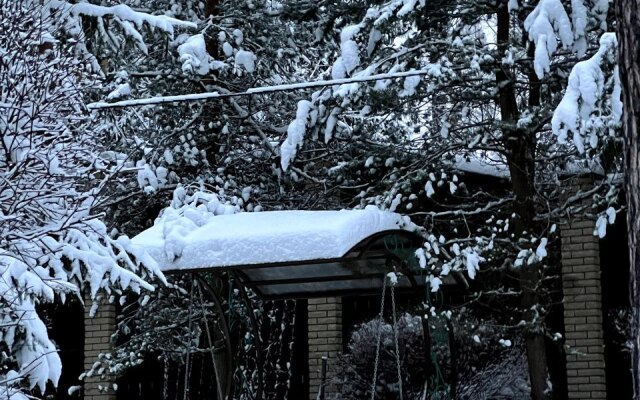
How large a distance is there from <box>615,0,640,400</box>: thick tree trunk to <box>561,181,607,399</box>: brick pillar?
310 inches

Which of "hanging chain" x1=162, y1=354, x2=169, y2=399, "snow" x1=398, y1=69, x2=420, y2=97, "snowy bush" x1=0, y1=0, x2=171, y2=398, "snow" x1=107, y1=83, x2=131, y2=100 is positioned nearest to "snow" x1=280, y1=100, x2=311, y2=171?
"snow" x1=398, y1=69, x2=420, y2=97

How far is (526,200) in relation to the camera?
1048 cm

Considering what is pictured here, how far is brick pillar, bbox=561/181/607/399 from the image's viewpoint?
40.8 ft

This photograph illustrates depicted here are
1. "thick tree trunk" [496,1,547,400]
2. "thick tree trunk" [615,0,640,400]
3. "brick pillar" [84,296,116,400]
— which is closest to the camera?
"thick tree trunk" [615,0,640,400]

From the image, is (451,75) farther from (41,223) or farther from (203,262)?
(41,223)

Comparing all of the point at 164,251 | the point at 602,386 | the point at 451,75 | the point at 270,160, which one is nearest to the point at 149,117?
the point at 270,160

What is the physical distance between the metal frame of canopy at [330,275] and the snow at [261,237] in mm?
76

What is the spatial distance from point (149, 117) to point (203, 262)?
4.97 m

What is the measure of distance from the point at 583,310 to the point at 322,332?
11.6ft

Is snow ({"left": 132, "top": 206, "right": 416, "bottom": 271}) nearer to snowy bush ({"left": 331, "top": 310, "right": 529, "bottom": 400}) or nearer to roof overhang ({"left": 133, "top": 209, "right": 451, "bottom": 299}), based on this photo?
roof overhang ({"left": 133, "top": 209, "right": 451, "bottom": 299})

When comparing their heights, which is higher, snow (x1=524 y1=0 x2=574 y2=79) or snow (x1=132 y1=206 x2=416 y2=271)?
snow (x1=524 y1=0 x2=574 y2=79)

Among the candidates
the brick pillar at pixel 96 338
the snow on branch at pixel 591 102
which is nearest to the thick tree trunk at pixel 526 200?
the snow on branch at pixel 591 102

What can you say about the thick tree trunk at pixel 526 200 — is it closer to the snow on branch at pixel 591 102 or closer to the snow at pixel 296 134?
the snow at pixel 296 134

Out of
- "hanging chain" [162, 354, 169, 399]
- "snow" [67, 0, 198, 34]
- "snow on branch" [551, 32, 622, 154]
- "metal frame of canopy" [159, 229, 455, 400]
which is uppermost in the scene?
"snow" [67, 0, 198, 34]
